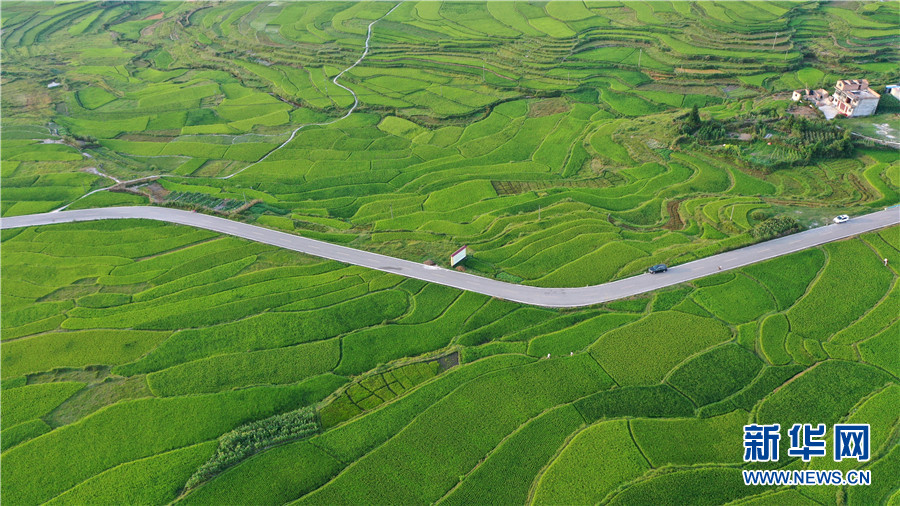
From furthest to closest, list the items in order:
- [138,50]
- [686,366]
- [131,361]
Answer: [138,50]
[131,361]
[686,366]

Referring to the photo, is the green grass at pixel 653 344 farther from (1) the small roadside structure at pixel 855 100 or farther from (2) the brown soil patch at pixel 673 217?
(1) the small roadside structure at pixel 855 100

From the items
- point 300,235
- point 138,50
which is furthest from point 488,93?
point 138,50

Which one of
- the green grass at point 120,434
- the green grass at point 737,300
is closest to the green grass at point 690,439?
the green grass at point 737,300

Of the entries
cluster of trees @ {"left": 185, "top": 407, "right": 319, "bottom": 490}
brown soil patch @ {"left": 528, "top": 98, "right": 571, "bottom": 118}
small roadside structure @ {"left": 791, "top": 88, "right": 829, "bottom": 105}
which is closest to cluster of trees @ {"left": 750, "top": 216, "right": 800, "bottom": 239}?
small roadside structure @ {"left": 791, "top": 88, "right": 829, "bottom": 105}

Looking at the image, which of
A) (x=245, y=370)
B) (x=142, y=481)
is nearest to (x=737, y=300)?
(x=245, y=370)

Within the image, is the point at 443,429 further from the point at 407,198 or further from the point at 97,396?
the point at 407,198

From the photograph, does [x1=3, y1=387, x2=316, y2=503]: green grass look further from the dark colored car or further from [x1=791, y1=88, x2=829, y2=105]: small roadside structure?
[x1=791, y1=88, x2=829, y2=105]: small roadside structure
